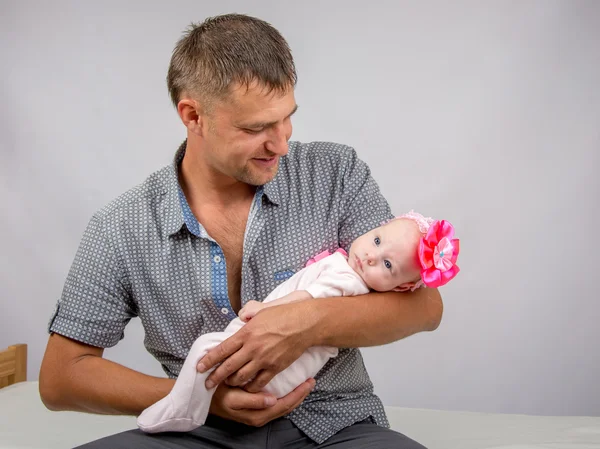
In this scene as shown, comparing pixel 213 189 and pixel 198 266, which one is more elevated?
pixel 213 189

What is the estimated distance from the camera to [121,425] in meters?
3.42

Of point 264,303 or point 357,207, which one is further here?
point 357,207

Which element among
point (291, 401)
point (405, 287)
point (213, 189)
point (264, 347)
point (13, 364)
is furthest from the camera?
point (13, 364)

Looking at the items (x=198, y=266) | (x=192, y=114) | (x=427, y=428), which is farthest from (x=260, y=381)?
(x=427, y=428)

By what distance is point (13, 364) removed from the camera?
3723mm

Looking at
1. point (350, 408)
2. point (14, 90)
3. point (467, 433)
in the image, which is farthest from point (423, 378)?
point (14, 90)

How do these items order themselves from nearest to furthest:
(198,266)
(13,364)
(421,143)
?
(198,266)
(13,364)
(421,143)

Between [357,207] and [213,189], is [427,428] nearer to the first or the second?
[357,207]

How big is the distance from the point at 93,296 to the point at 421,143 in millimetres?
2101

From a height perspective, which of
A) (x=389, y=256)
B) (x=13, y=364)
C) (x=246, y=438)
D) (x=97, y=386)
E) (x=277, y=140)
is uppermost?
(x=277, y=140)

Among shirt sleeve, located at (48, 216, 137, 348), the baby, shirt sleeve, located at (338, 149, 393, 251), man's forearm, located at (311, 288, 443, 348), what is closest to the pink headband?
the baby

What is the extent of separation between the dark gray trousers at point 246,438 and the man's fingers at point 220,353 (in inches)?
12.0

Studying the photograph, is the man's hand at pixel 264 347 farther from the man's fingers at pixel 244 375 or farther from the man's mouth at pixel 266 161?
the man's mouth at pixel 266 161

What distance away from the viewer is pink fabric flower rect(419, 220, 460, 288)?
7.40ft
